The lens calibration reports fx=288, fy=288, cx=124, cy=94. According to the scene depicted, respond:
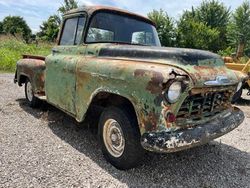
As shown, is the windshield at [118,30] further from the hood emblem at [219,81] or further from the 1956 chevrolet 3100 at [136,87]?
the hood emblem at [219,81]

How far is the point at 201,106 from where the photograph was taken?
10.9 feet

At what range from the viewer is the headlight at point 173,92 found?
290 centimetres

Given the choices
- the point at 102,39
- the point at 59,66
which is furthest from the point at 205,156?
the point at 59,66

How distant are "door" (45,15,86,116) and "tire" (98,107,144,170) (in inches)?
30.1

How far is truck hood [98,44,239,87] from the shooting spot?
3143mm

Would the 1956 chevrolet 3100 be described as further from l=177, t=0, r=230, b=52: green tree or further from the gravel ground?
l=177, t=0, r=230, b=52: green tree

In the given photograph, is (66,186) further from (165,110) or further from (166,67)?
(166,67)

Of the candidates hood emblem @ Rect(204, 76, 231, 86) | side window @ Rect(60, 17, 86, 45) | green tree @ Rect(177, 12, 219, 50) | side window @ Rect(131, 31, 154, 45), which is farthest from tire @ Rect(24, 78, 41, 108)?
green tree @ Rect(177, 12, 219, 50)

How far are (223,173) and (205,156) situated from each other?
1.63 ft

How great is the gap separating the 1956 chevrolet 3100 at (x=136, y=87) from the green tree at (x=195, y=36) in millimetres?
30480

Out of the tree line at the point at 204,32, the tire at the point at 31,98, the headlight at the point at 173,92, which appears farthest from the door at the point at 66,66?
the tree line at the point at 204,32

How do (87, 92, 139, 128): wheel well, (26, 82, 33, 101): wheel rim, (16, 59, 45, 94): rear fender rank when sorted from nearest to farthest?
(87, 92, 139, 128): wheel well < (16, 59, 45, 94): rear fender < (26, 82, 33, 101): wheel rim

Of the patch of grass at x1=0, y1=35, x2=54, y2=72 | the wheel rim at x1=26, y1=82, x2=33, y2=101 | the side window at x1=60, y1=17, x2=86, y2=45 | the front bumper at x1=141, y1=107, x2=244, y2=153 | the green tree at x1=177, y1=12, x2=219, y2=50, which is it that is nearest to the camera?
the front bumper at x1=141, y1=107, x2=244, y2=153

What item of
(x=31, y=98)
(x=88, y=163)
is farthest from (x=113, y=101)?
(x=31, y=98)
